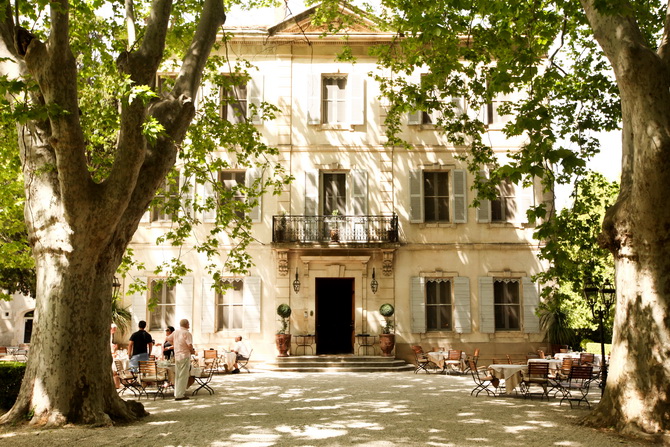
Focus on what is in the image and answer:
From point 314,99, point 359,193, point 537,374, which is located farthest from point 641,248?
point 314,99

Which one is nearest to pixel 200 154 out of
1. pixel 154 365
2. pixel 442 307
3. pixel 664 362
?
pixel 154 365

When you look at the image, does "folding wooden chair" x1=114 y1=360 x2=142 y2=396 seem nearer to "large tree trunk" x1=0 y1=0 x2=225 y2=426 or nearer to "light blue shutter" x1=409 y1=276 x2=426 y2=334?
"large tree trunk" x1=0 y1=0 x2=225 y2=426

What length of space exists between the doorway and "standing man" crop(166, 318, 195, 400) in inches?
305

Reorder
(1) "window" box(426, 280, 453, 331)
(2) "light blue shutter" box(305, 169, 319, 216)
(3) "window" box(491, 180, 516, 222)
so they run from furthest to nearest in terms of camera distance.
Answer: (3) "window" box(491, 180, 516, 222) < (2) "light blue shutter" box(305, 169, 319, 216) < (1) "window" box(426, 280, 453, 331)

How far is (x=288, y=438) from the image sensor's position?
7223 mm

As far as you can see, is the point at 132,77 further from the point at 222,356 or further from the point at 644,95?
the point at 222,356

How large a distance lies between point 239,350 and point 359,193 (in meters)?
5.70

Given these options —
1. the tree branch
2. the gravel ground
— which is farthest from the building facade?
the tree branch

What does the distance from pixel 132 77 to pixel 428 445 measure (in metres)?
6.03

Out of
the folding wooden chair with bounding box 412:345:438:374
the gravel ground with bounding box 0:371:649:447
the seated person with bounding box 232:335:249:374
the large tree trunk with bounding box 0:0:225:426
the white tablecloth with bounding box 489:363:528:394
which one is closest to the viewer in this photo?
→ the gravel ground with bounding box 0:371:649:447

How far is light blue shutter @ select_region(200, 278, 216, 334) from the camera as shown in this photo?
57.5 feet

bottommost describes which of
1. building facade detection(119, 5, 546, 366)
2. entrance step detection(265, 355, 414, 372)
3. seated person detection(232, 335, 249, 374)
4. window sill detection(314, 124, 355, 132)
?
entrance step detection(265, 355, 414, 372)

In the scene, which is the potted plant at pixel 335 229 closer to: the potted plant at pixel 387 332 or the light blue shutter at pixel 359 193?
the light blue shutter at pixel 359 193

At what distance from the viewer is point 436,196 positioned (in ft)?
60.3
